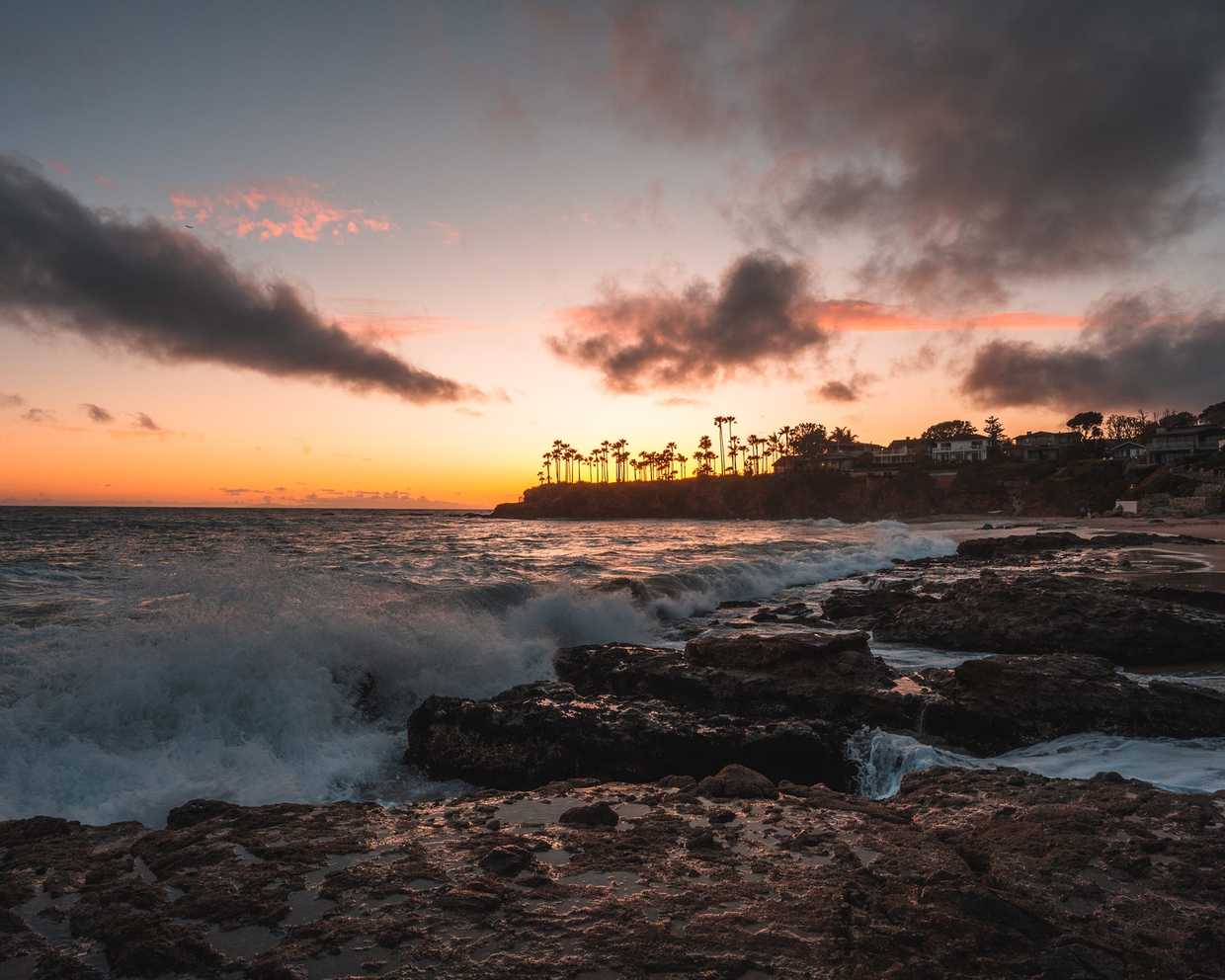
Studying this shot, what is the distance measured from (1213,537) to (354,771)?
4609 centimetres

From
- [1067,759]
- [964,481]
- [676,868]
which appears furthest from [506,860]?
[964,481]

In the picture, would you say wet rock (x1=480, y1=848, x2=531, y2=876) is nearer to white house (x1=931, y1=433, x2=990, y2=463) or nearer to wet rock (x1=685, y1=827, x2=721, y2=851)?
wet rock (x1=685, y1=827, x2=721, y2=851)

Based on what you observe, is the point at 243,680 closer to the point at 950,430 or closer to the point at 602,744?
the point at 602,744

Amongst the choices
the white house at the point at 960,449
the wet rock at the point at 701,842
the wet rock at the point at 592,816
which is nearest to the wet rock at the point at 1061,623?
the wet rock at the point at 701,842

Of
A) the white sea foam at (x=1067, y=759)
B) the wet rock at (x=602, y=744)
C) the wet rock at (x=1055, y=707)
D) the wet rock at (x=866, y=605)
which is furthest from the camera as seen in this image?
the wet rock at (x=866, y=605)

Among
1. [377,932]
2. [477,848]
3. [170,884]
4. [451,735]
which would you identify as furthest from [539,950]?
[451,735]

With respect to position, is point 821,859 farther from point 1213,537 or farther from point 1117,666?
point 1213,537

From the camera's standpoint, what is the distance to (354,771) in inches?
304

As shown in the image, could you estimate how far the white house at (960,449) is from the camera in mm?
129375

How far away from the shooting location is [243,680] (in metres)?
9.46

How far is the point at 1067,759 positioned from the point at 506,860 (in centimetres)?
643

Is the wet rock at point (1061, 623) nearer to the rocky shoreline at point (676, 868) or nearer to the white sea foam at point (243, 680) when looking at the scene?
the rocky shoreline at point (676, 868)

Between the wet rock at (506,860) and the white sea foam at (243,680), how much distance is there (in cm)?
359

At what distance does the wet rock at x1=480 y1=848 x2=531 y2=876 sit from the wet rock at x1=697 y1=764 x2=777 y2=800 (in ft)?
6.15
